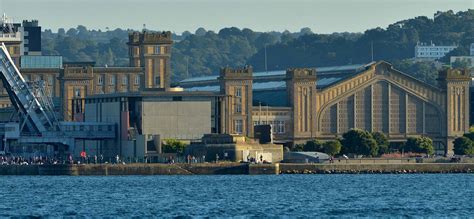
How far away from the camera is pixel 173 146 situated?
196000mm

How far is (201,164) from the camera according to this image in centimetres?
18388

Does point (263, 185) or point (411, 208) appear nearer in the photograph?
point (411, 208)

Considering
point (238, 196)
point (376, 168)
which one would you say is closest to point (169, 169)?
point (376, 168)

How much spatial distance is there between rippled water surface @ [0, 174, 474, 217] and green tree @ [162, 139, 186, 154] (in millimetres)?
16706

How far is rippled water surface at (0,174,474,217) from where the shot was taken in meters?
124

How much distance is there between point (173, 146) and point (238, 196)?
5417 cm

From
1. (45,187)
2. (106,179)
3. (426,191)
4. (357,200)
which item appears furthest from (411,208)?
(106,179)

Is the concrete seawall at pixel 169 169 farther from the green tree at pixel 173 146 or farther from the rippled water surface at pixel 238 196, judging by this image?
the green tree at pixel 173 146

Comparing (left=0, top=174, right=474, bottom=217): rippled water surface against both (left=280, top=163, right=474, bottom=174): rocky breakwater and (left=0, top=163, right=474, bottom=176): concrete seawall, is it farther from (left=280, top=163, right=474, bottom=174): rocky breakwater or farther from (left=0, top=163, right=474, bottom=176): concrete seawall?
(left=280, top=163, right=474, bottom=174): rocky breakwater

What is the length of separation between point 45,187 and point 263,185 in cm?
1726

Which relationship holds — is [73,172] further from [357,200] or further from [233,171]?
[357,200]

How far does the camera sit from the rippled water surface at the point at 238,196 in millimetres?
124062

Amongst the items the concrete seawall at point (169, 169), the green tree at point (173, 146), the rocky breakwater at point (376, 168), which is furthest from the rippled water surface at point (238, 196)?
the green tree at point (173, 146)

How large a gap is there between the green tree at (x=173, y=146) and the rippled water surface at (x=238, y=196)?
16706mm
